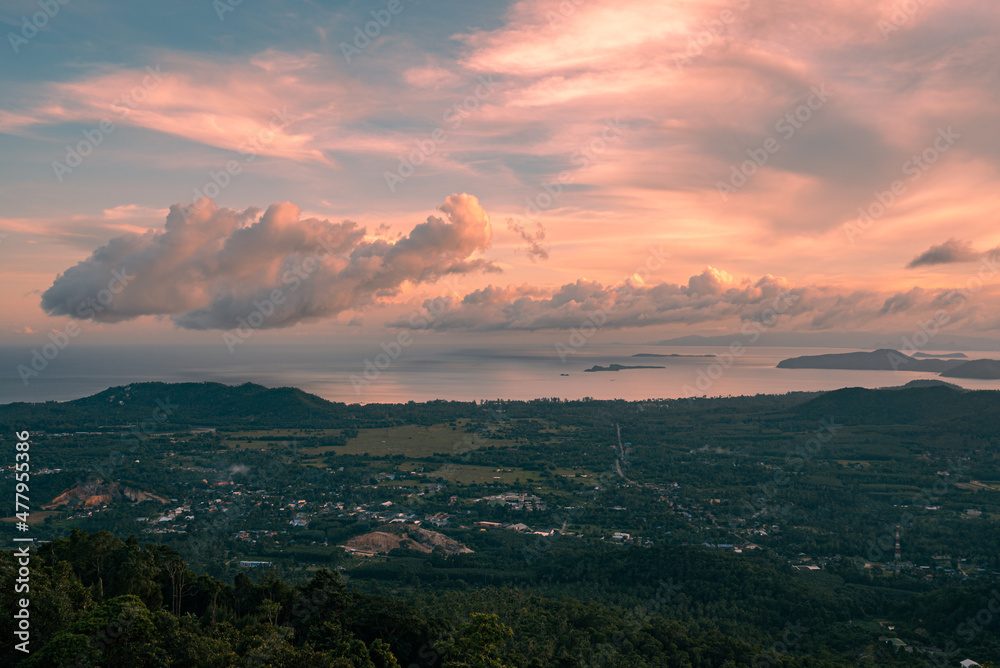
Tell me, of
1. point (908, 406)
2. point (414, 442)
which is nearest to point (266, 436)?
point (414, 442)

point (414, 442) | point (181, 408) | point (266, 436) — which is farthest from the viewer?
point (181, 408)

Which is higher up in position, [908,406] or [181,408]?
[181,408]

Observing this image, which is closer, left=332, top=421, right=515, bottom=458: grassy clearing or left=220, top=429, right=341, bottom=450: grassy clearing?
left=332, top=421, right=515, bottom=458: grassy clearing

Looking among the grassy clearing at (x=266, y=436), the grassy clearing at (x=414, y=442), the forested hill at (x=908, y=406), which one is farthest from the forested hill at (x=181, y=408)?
the forested hill at (x=908, y=406)

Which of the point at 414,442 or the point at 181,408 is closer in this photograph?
the point at 414,442

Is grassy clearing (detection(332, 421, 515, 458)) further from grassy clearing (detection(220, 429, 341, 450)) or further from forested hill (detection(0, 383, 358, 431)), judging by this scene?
forested hill (detection(0, 383, 358, 431))
